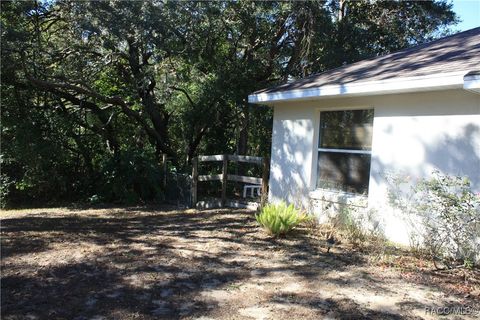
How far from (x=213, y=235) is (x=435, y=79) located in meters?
4.25

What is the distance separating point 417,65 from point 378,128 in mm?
1256

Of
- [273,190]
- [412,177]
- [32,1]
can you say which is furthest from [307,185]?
[32,1]

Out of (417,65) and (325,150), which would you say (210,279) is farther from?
(417,65)

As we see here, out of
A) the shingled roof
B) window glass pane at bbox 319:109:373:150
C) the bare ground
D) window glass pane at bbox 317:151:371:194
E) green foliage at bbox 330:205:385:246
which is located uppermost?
the shingled roof

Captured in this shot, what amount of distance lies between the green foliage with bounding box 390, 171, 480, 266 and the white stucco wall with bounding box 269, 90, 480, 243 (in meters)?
0.33

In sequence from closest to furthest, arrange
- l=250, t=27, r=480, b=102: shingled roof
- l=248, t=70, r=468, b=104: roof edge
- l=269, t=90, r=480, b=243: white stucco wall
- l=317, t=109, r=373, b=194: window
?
l=248, t=70, r=468, b=104: roof edge
l=269, t=90, r=480, b=243: white stucco wall
l=250, t=27, r=480, b=102: shingled roof
l=317, t=109, r=373, b=194: window

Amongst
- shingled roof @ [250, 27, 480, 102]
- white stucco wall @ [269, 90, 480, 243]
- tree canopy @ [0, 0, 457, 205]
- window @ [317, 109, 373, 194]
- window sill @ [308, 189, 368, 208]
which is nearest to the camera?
white stucco wall @ [269, 90, 480, 243]

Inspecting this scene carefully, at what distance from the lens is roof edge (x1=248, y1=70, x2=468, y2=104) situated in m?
5.93

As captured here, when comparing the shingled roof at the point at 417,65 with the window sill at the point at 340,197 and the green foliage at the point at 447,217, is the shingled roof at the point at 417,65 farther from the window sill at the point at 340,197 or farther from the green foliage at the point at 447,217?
the window sill at the point at 340,197

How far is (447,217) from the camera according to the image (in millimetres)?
5375

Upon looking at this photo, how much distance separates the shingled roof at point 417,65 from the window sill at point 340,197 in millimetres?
2036

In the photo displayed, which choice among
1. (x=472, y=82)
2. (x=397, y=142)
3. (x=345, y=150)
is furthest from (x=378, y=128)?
(x=472, y=82)

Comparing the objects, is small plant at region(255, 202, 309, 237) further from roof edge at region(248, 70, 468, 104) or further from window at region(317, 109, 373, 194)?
roof edge at region(248, 70, 468, 104)

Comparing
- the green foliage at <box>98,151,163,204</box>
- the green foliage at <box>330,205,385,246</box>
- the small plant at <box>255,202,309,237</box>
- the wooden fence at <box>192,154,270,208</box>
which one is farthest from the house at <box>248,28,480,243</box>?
the green foliage at <box>98,151,163,204</box>
